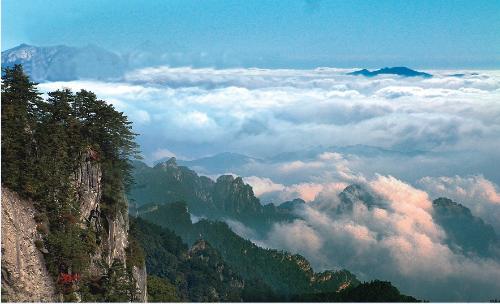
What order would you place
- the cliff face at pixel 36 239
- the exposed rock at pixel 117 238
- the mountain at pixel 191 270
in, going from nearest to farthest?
the cliff face at pixel 36 239 < the exposed rock at pixel 117 238 < the mountain at pixel 191 270

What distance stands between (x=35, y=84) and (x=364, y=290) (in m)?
55.1

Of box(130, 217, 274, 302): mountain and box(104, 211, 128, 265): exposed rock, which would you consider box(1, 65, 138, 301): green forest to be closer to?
box(104, 211, 128, 265): exposed rock

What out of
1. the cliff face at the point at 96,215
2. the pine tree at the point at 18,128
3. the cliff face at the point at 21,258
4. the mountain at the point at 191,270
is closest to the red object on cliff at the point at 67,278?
the cliff face at the point at 21,258

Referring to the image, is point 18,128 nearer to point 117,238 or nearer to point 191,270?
point 117,238

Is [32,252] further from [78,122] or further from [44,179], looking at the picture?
[78,122]

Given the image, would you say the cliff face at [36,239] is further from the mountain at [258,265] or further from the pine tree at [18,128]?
the mountain at [258,265]

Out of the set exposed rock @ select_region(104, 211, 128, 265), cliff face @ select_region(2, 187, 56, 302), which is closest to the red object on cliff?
cliff face @ select_region(2, 187, 56, 302)

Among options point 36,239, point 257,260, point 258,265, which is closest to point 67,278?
point 36,239

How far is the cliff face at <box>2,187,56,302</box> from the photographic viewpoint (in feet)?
98.7

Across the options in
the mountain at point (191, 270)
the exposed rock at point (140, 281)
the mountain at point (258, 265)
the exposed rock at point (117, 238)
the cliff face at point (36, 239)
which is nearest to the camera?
the cliff face at point (36, 239)

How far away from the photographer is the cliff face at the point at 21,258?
98.7 feet

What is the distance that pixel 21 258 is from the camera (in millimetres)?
31562

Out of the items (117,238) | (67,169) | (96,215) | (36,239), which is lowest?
(117,238)

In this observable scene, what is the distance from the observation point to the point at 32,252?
3284 cm
